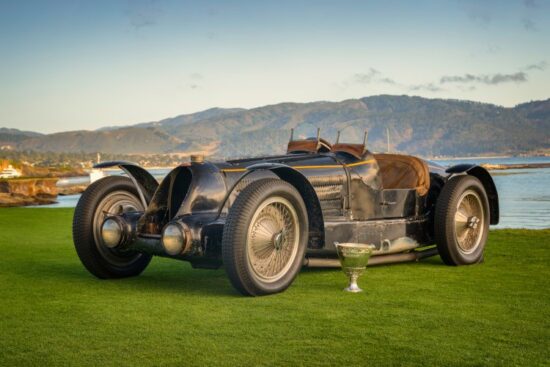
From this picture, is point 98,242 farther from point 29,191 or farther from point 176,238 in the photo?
point 29,191

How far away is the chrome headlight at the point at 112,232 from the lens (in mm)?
7223

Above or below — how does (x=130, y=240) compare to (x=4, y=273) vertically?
above

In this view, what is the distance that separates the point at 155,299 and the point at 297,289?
5.05ft

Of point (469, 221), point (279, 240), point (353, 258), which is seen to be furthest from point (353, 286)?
point (469, 221)

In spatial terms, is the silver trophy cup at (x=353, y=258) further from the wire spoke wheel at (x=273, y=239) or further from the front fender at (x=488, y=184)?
the front fender at (x=488, y=184)

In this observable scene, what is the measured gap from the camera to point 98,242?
7.72m

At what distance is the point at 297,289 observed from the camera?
7.13 m

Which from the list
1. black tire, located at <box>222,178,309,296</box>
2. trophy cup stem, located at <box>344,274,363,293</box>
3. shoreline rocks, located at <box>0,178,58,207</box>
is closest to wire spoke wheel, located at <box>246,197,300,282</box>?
black tire, located at <box>222,178,309,296</box>

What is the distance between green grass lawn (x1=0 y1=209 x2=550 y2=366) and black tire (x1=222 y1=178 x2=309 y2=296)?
0.18 meters

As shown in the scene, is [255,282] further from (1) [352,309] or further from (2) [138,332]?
(2) [138,332]

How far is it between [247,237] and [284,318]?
103cm

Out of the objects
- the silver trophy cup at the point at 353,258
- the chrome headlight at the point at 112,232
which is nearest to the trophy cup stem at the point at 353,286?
the silver trophy cup at the point at 353,258

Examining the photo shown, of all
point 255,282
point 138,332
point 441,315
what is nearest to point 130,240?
point 255,282

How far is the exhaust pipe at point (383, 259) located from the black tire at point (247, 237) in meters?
0.52
